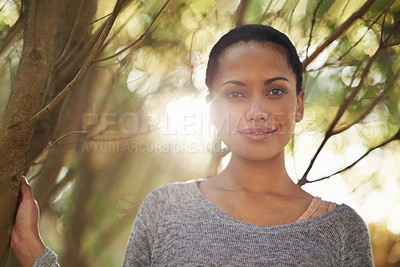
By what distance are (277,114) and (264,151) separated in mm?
153

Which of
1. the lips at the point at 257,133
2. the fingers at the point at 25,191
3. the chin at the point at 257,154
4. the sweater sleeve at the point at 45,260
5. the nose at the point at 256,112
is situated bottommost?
the sweater sleeve at the point at 45,260

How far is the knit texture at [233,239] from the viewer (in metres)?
1.65

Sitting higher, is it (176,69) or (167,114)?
(176,69)

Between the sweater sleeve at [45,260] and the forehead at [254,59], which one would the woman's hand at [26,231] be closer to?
the sweater sleeve at [45,260]

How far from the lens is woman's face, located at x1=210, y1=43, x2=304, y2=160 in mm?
1723

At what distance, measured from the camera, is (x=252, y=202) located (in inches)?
71.7

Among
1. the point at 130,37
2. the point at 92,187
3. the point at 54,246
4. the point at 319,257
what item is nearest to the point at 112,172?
the point at 92,187

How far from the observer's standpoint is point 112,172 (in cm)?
299

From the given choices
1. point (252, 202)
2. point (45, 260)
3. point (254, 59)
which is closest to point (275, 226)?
point (252, 202)

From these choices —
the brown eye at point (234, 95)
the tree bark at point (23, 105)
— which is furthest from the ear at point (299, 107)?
the tree bark at point (23, 105)

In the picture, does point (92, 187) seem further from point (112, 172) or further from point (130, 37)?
point (130, 37)

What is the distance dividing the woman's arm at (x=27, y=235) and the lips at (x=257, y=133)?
0.84 meters

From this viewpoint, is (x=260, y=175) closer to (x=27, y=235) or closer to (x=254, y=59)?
(x=254, y=59)

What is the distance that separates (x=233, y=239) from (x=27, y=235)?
0.77 meters
